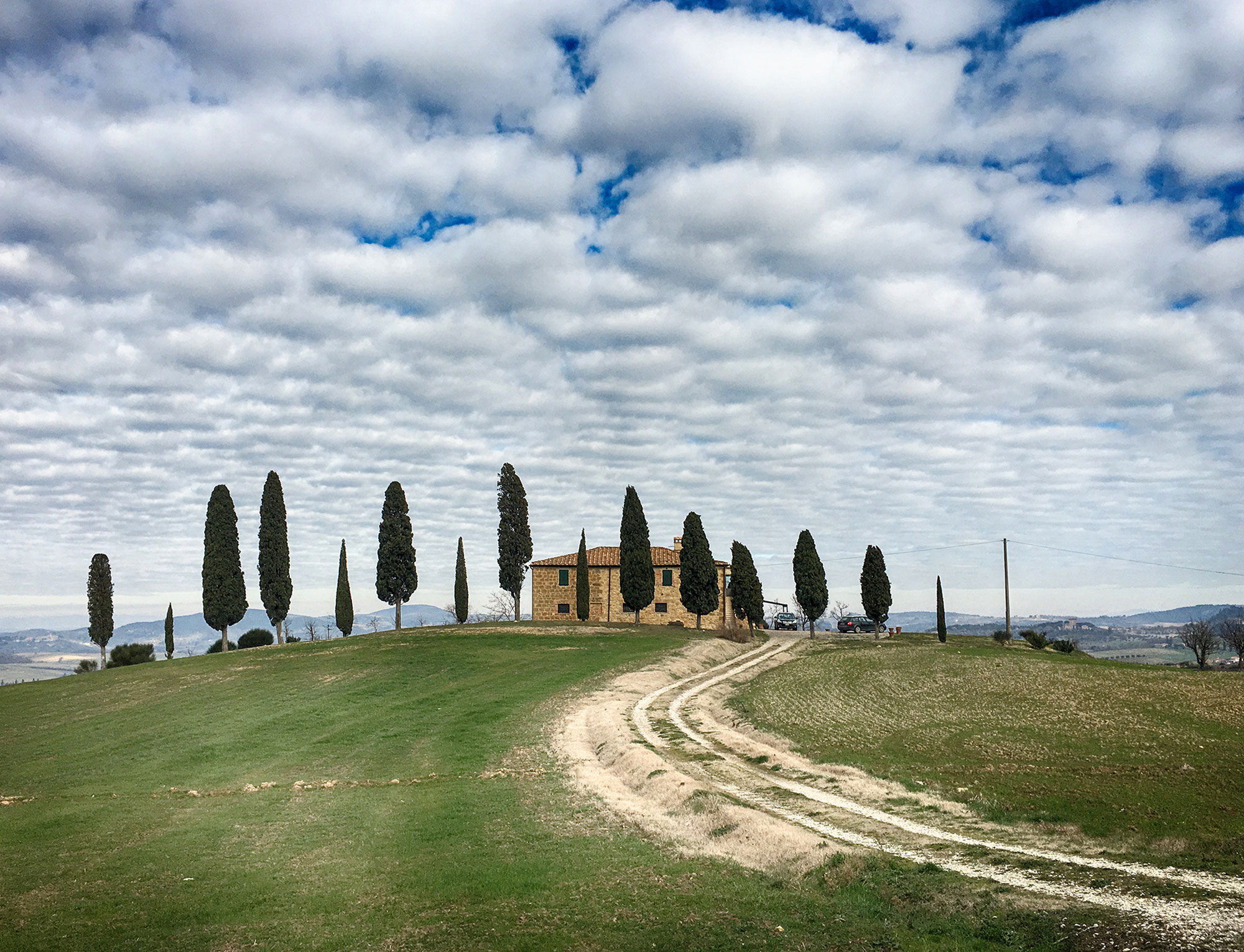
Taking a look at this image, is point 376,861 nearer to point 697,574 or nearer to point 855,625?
point 697,574

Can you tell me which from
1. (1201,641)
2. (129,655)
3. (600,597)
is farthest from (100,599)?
(1201,641)

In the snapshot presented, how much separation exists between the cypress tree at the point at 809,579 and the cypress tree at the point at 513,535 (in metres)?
26.0

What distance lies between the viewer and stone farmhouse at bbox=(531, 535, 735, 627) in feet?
276

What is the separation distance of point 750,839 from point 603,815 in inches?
180

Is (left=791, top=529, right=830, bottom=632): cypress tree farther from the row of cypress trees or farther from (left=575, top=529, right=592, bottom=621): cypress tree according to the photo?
(left=575, top=529, right=592, bottom=621): cypress tree

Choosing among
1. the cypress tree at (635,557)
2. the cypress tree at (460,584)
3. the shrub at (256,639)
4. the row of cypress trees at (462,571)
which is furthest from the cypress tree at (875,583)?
the shrub at (256,639)

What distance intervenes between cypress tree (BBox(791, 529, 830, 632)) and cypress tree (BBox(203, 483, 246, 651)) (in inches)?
1917

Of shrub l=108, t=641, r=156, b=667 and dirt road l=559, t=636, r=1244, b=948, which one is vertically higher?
dirt road l=559, t=636, r=1244, b=948

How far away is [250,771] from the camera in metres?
26.6

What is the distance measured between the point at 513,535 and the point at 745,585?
22733 mm

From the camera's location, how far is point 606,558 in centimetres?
8800

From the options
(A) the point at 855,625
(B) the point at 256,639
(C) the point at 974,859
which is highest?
(C) the point at 974,859

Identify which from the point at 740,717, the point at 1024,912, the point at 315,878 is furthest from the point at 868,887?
the point at 740,717


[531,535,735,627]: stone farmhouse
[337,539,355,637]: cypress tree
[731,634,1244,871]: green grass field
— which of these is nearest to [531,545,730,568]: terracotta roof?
[531,535,735,627]: stone farmhouse
